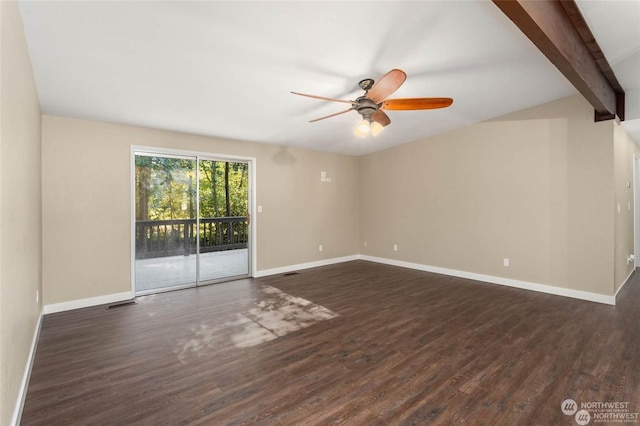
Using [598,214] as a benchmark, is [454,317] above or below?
below

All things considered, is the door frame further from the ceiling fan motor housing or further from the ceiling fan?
the ceiling fan motor housing

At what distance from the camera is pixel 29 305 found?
2.43 meters

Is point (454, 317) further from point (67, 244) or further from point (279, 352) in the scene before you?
point (67, 244)

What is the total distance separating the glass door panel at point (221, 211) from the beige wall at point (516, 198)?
10.2 feet

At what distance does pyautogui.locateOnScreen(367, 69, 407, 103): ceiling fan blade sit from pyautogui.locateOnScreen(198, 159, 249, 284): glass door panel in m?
3.16

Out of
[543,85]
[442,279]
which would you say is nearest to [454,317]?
[442,279]

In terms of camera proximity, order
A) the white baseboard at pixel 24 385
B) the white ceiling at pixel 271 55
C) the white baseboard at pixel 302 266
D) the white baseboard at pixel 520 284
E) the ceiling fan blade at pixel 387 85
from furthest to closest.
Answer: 1. the white baseboard at pixel 302 266
2. the white baseboard at pixel 520 284
3. the ceiling fan blade at pixel 387 85
4. the white ceiling at pixel 271 55
5. the white baseboard at pixel 24 385

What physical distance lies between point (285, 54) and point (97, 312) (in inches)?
146

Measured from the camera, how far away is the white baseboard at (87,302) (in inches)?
141

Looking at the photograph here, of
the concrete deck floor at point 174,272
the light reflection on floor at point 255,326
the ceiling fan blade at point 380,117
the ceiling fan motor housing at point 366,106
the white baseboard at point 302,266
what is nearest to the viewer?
the light reflection on floor at point 255,326

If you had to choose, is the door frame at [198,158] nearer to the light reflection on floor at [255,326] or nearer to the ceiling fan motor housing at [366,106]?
the light reflection on floor at [255,326]

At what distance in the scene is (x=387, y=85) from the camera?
2.56m

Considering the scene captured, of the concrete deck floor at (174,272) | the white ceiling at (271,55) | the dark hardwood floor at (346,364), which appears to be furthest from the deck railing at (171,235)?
the white ceiling at (271,55)

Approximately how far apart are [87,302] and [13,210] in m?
2.63
